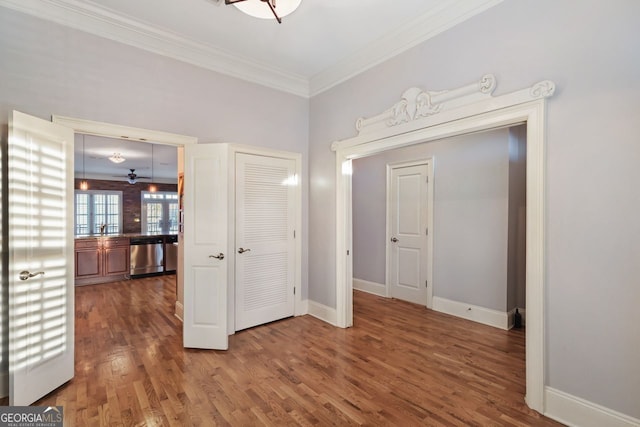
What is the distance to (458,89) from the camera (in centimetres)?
253

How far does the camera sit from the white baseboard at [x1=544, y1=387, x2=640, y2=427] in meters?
1.83

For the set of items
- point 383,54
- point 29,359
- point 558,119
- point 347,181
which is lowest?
point 29,359

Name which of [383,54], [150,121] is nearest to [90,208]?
[150,121]

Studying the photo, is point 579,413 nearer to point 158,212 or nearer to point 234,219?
point 234,219

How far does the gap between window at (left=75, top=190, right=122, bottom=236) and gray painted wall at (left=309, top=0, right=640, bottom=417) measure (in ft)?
37.6

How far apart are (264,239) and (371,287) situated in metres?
2.54

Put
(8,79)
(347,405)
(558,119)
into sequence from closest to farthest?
1. (558,119)
2. (347,405)
3. (8,79)

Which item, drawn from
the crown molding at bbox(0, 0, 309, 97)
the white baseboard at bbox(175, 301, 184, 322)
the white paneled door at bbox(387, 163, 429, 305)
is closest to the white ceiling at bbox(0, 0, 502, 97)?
the crown molding at bbox(0, 0, 309, 97)

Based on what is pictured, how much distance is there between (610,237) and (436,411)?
1.65 m

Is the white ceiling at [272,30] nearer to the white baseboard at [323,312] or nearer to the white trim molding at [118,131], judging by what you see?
the white trim molding at [118,131]

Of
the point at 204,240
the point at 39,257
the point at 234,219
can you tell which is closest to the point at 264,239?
the point at 234,219

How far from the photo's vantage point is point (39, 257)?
2264 millimetres

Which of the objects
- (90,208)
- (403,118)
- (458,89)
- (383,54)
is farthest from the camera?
(90,208)

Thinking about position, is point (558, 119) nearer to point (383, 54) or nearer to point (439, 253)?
point (383, 54)
